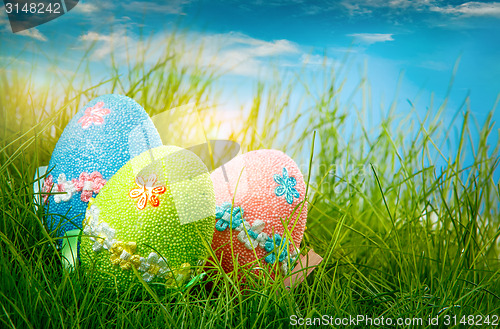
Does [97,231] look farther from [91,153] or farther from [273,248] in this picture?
[273,248]

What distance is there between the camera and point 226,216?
2.62 ft

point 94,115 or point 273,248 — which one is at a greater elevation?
point 94,115

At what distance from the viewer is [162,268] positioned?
72 cm

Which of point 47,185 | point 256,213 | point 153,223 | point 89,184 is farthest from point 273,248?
point 47,185

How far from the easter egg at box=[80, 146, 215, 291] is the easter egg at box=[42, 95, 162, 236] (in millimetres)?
82

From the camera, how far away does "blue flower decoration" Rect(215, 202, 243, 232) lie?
798mm

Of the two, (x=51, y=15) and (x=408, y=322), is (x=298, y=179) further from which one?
(x=51, y=15)

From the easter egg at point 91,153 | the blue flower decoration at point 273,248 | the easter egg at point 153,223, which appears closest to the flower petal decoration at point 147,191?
the easter egg at point 153,223

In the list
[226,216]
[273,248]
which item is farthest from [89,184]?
[273,248]

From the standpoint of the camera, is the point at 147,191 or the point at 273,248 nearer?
the point at 147,191

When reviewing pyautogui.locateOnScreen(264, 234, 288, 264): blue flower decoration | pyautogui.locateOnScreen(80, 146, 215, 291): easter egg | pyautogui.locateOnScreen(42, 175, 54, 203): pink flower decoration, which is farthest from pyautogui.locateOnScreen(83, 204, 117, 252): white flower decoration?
pyautogui.locateOnScreen(264, 234, 288, 264): blue flower decoration

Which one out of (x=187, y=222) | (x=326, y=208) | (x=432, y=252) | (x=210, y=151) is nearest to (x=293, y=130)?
(x=326, y=208)

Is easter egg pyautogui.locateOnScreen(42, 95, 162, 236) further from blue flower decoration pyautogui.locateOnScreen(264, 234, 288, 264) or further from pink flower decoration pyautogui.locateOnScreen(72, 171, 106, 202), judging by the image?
blue flower decoration pyautogui.locateOnScreen(264, 234, 288, 264)

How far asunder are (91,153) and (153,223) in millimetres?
226
